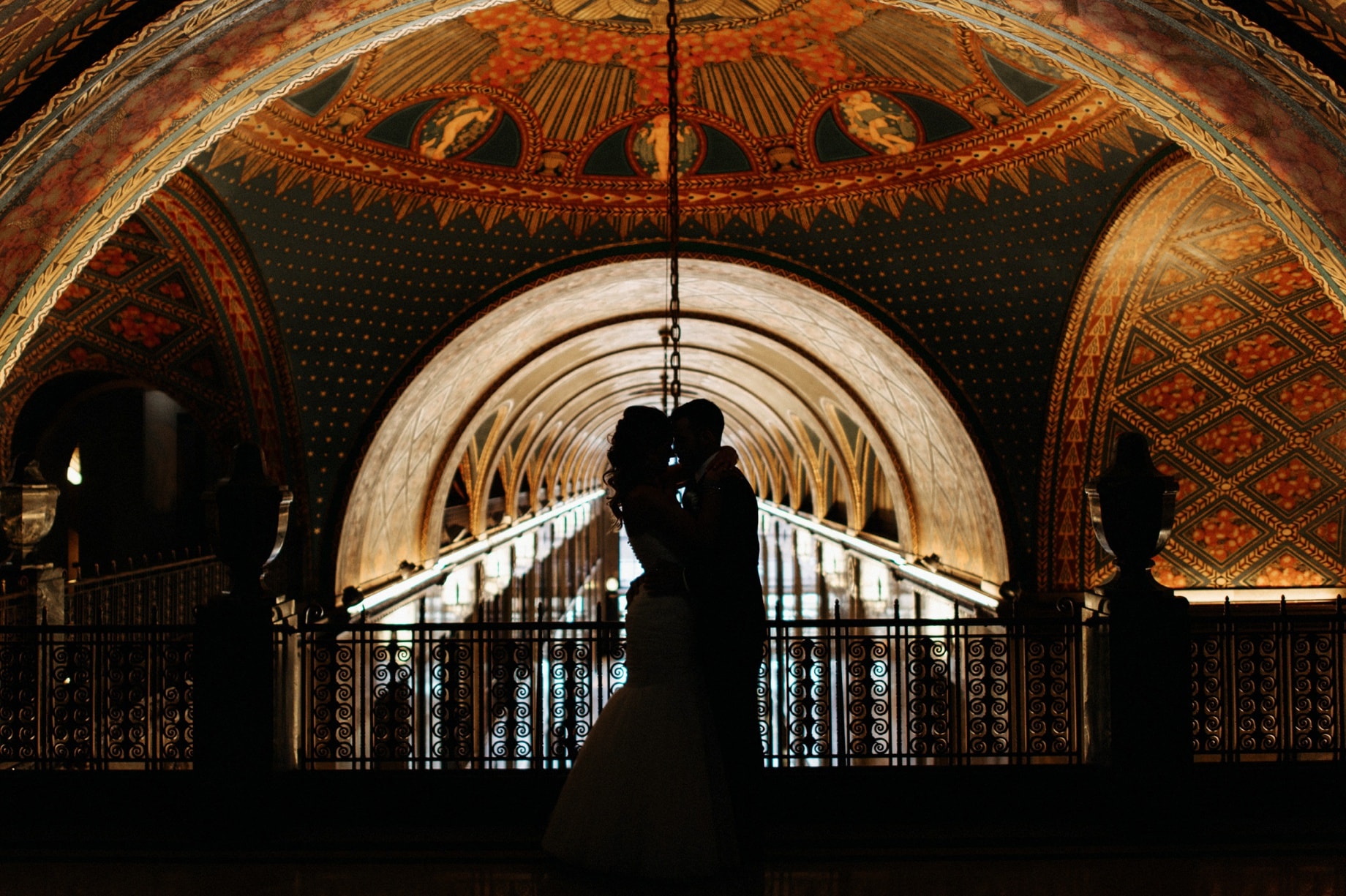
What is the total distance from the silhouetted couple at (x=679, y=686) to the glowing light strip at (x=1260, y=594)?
714cm

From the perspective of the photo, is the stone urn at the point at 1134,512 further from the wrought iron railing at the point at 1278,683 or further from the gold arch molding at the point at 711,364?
the gold arch molding at the point at 711,364

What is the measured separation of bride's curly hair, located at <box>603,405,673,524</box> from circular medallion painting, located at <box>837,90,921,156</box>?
205 inches

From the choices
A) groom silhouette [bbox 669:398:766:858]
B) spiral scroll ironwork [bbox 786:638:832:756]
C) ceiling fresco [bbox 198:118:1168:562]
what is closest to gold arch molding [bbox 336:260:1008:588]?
ceiling fresco [bbox 198:118:1168:562]

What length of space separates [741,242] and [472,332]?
2.59 m

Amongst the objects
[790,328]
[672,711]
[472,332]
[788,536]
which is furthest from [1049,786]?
[788,536]

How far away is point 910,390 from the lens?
10406 mm

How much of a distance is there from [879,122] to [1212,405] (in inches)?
156

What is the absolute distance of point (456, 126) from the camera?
8211mm

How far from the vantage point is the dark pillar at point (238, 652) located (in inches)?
170

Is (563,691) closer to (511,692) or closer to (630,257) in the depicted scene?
(511,692)

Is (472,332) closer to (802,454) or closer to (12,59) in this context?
(12,59)

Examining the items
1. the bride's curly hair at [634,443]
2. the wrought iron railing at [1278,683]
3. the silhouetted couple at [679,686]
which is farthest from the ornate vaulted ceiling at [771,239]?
the silhouetted couple at [679,686]

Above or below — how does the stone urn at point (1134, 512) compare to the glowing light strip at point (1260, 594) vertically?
above

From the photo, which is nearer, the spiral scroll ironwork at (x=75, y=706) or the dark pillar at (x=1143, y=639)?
the dark pillar at (x=1143, y=639)
